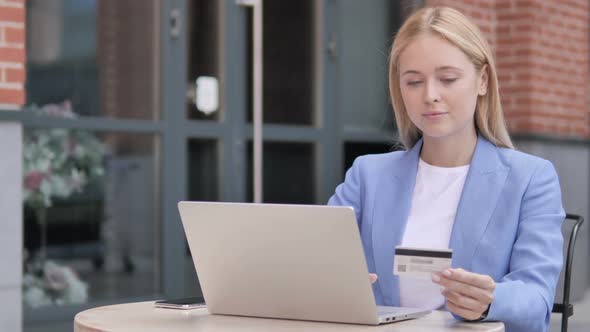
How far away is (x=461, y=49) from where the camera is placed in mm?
2170

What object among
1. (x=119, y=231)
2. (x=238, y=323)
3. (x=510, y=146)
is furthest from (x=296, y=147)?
(x=238, y=323)

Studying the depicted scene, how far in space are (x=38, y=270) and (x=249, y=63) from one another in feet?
5.34

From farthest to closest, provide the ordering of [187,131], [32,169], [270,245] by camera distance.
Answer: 1. [187,131]
2. [32,169]
3. [270,245]

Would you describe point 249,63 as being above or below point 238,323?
above

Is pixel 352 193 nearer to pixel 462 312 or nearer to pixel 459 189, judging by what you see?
pixel 459 189

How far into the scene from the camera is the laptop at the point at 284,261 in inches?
70.6

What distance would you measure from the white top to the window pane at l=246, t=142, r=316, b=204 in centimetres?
323

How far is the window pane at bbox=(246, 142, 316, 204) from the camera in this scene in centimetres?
575

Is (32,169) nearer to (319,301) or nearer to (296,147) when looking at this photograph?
(296,147)

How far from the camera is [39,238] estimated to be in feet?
16.1

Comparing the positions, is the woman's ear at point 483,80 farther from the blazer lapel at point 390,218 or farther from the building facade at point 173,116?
the building facade at point 173,116

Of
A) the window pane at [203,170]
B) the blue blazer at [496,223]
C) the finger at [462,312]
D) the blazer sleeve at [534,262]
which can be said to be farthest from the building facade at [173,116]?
the finger at [462,312]

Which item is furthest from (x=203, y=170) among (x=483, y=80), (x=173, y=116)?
(x=483, y=80)

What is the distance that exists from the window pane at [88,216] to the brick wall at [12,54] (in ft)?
2.93
